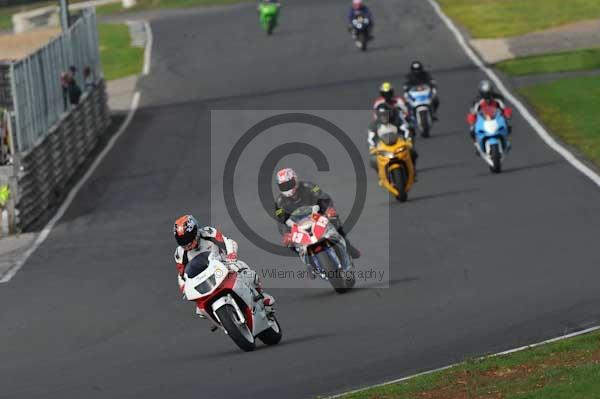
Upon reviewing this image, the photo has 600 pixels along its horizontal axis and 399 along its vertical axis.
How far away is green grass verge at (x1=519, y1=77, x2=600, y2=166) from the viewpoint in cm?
3064

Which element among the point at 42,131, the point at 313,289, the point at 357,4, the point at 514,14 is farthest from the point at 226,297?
the point at 514,14

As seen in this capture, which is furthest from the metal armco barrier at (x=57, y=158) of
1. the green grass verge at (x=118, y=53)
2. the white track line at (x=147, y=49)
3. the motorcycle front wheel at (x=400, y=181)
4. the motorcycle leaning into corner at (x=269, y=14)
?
the motorcycle leaning into corner at (x=269, y=14)

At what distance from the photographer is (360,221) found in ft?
78.5

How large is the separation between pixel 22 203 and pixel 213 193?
13.2ft

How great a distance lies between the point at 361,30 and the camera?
50406mm

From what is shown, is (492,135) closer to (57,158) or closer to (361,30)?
(57,158)

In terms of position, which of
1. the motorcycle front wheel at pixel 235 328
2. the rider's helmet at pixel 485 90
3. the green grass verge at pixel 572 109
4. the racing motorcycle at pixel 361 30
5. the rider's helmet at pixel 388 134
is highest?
the motorcycle front wheel at pixel 235 328

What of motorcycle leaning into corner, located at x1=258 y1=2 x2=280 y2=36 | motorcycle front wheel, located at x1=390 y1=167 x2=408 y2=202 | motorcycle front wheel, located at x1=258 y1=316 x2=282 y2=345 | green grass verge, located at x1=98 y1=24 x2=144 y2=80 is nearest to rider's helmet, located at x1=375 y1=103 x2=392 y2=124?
motorcycle front wheel, located at x1=390 y1=167 x2=408 y2=202

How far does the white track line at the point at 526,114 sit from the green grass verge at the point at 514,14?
26.3 inches

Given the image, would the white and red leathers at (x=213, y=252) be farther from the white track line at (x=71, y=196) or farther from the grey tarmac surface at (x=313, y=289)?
the white track line at (x=71, y=196)

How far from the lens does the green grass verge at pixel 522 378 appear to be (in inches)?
447

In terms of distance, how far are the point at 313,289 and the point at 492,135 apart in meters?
8.91

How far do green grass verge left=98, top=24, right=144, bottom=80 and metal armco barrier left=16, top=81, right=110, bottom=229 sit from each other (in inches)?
478

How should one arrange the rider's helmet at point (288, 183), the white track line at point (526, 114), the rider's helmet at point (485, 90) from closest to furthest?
the rider's helmet at point (288, 183) < the white track line at point (526, 114) < the rider's helmet at point (485, 90)
